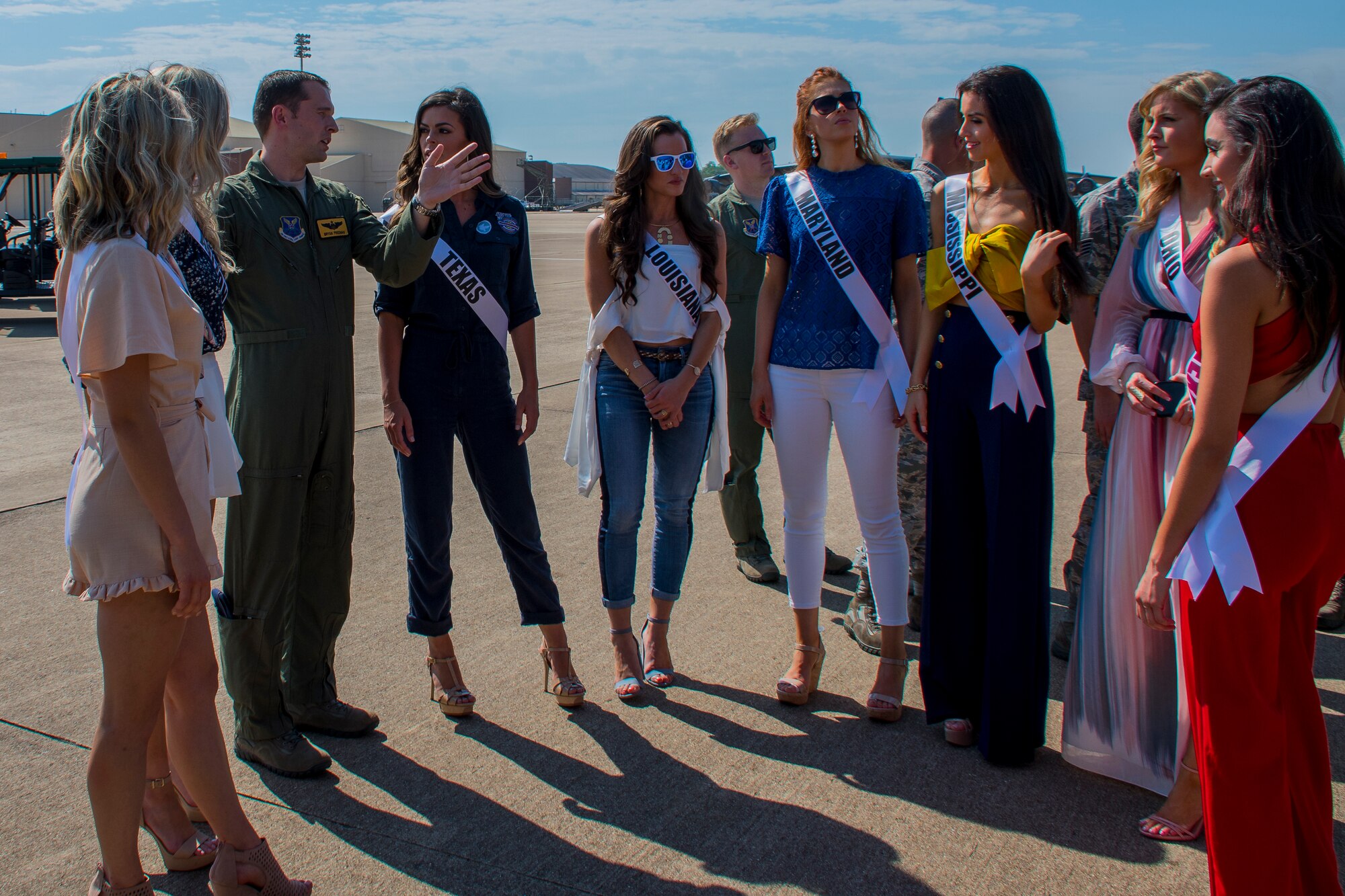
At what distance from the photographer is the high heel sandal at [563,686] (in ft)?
12.2

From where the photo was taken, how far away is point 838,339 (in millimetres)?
3658

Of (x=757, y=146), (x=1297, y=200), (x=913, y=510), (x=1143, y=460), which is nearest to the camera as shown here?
(x=1297, y=200)

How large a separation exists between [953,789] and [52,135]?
207 ft

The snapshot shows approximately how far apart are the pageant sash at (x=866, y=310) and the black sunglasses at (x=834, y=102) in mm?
276

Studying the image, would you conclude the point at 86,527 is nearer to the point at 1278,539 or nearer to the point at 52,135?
the point at 1278,539

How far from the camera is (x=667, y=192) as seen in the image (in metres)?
3.85

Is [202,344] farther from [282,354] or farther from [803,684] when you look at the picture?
[803,684]

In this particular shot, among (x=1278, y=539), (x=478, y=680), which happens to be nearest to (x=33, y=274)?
(x=478, y=680)

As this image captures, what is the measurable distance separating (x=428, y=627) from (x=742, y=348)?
223 centimetres

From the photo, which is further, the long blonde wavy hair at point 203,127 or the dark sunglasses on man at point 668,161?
the dark sunglasses on man at point 668,161

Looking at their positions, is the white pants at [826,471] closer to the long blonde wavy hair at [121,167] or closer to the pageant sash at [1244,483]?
the pageant sash at [1244,483]

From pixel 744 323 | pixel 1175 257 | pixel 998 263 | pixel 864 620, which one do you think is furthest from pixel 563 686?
pixel 1175 257

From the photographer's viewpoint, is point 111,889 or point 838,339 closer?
point 111,889

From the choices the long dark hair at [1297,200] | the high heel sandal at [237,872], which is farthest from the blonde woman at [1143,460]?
the high heel sandal at [237,872]
